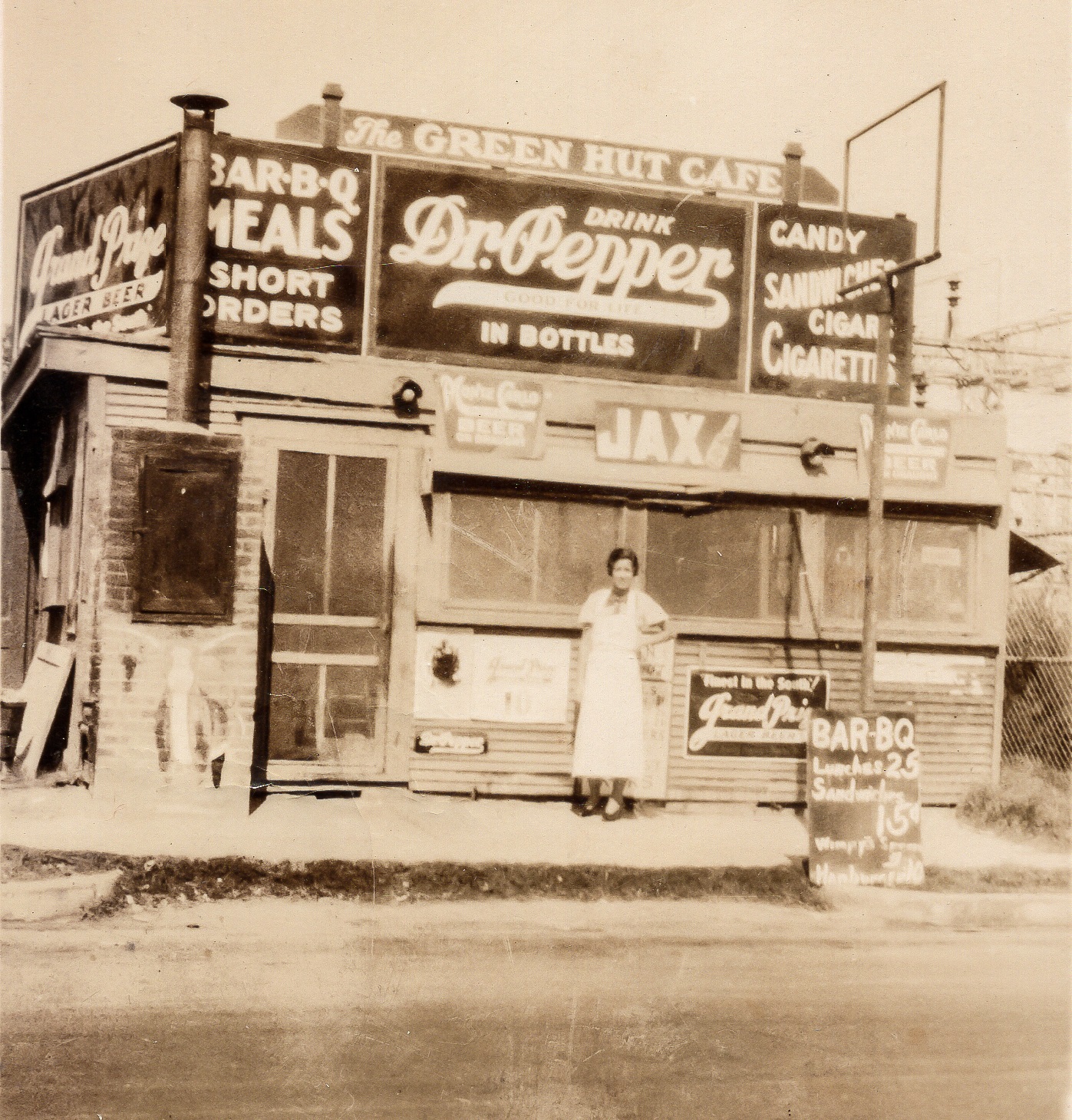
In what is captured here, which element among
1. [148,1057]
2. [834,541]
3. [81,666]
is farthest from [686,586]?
[148,1057]

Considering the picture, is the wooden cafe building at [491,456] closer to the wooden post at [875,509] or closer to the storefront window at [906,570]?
the storefront window at [906,570]

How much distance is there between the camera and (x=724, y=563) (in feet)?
29.6

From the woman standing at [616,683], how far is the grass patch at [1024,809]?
2900mm

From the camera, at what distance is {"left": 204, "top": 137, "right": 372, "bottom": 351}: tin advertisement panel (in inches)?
333

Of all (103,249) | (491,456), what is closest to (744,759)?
(491,456)

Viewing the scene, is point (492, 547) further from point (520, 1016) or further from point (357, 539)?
point (520, 1016)

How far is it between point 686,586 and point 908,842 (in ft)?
8.84

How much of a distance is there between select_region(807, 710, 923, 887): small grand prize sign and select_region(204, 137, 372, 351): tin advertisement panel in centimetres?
465

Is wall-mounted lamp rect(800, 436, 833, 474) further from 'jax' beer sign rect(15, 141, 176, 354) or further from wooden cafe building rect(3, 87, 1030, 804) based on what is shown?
'jax' beer sign rect(15, 141, 176, 354)

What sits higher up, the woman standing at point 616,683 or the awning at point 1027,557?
the awning at point 1027,557

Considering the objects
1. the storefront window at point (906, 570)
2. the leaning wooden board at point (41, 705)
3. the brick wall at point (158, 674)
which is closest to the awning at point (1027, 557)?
the storefront window at point (906, 570)

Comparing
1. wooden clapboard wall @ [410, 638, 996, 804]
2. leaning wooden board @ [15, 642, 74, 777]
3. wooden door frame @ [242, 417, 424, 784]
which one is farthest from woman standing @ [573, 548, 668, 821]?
leaning wooden board @ [15, 642, 74, 777]

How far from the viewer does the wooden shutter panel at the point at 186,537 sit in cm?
750

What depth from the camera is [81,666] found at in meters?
8.22
